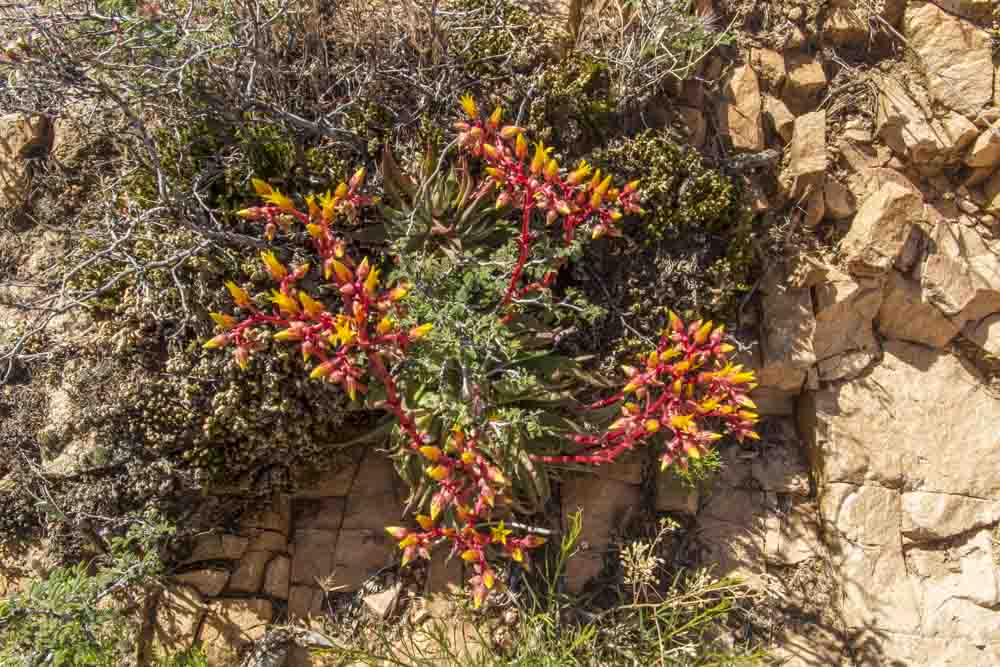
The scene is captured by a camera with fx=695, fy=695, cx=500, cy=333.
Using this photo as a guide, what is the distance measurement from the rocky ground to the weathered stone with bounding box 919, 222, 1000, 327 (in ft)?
0.04

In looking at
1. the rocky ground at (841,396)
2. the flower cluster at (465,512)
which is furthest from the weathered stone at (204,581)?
the flower cluster at (465,512)

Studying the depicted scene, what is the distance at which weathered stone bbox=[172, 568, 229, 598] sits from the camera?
388 cm

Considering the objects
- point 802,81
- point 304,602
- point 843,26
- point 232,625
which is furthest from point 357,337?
point 843,26

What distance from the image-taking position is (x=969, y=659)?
3998 millimetres

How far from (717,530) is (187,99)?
3.90 meters

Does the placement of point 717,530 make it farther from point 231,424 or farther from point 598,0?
point 598,0

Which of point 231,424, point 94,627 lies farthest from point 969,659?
point 94,627

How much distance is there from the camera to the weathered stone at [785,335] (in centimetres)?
422

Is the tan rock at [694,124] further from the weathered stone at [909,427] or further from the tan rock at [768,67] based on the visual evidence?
the weathered stone at [909,427]

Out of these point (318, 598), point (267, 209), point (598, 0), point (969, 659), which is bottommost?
point (318, 598)

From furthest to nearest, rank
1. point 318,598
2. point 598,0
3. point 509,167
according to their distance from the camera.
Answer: point 598,0 → point 318,598 → point 509,167

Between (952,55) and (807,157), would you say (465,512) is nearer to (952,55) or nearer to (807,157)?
(807,157)

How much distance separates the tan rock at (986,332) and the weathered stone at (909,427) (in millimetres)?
176

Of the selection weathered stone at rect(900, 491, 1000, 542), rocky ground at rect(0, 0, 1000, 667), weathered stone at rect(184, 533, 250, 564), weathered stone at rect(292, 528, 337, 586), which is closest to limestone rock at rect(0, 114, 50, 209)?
rocky ground at rect(0, 0, 1000, 667)
